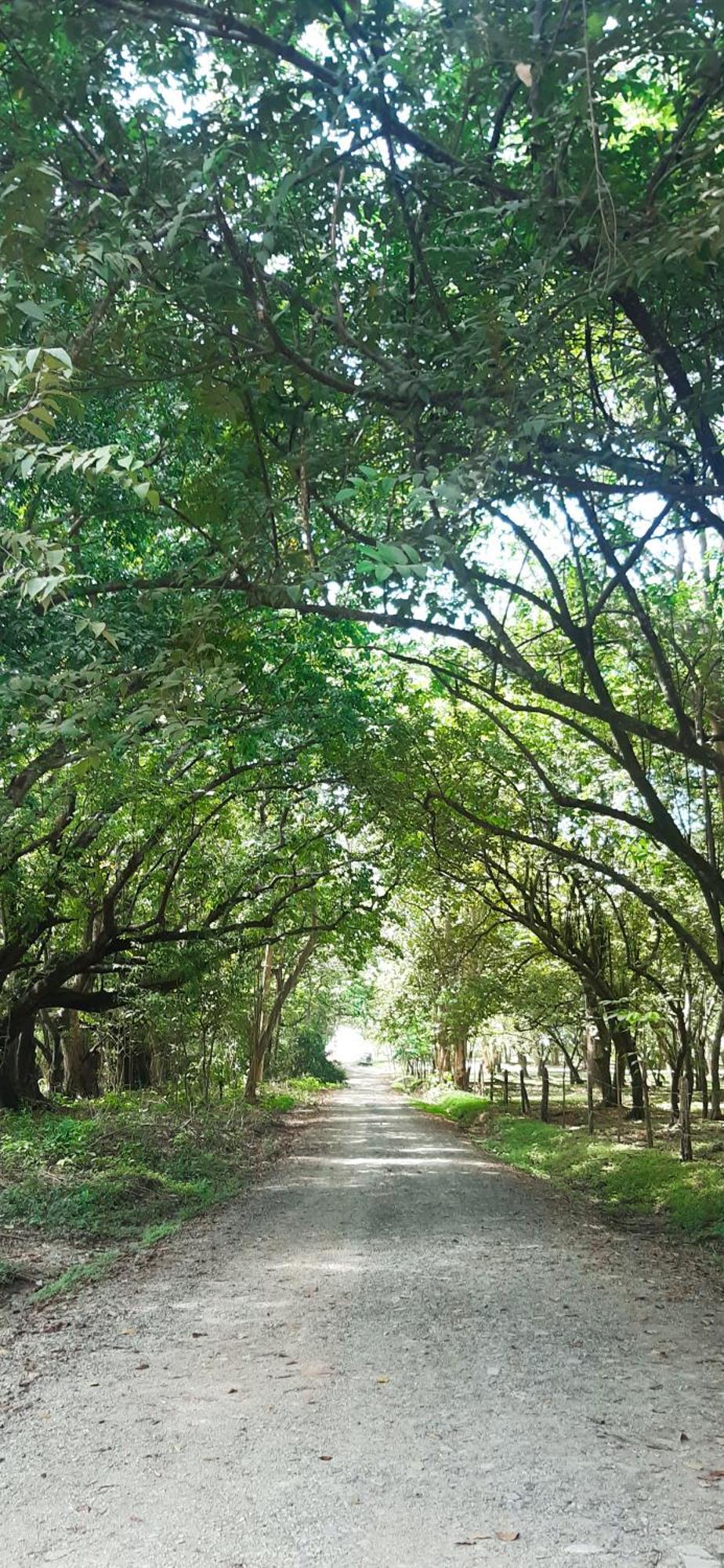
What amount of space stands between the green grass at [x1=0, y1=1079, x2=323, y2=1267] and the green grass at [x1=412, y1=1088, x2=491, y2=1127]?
10.1 meters

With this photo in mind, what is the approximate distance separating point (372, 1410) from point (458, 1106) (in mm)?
27751

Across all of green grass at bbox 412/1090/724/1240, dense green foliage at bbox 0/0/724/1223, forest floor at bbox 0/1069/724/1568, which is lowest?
forest floor at bbox 0/1069/724/1568

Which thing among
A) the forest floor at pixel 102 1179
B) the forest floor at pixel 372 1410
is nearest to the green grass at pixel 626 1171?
the forest floor at pixel 372 1410

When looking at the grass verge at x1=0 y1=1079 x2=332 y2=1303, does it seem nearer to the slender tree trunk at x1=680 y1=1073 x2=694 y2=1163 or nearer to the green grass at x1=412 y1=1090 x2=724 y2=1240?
the green grass at x1=412 y1=1090 x2=724 y2=1240

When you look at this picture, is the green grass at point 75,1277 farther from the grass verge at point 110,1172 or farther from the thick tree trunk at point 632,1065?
the thick tree trunk at point 632,1065

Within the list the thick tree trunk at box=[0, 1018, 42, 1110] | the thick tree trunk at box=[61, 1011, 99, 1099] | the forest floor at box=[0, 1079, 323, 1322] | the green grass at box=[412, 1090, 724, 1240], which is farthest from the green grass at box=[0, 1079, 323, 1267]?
the green grass at box=[412, 1090, 724, 1240]

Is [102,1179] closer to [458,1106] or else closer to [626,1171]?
[626,1171]

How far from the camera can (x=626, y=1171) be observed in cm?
1556

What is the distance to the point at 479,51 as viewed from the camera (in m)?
4.80

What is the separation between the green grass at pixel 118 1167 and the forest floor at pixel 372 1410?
1297 millimetres

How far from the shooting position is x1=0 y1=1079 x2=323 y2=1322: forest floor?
30.9 feet

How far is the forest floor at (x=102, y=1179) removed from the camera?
30.9 ft

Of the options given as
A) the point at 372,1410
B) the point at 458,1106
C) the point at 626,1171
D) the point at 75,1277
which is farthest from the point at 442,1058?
the point at 372,1410

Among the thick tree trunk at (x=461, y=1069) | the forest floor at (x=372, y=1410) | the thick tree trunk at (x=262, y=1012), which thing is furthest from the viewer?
the thick tree trunk at (x=461, y=1069)
